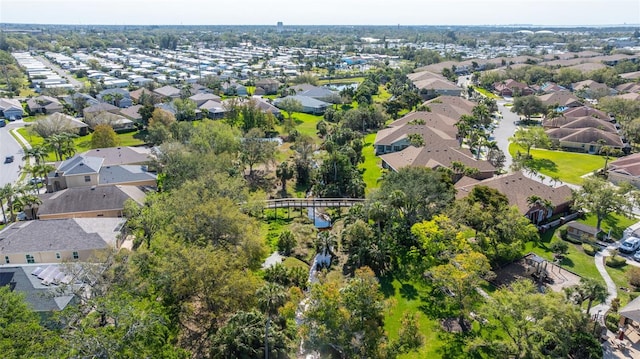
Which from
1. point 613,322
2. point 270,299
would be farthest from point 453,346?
point 270,299

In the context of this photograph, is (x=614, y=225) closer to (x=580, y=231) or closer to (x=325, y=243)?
(x=580, y=231)

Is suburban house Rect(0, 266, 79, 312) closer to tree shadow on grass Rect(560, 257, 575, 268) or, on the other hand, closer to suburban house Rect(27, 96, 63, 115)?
tree shadow on grass Rect(560, 257, 575, 268)

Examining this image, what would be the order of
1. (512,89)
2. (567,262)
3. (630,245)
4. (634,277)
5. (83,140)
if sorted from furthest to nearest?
1. (512,89)
2. (83,140)
3. (630,245)
4. (567,262)
5. (634,277)

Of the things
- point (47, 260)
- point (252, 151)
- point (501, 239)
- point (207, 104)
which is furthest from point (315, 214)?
point (207, 104)

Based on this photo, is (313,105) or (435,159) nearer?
(435,159)

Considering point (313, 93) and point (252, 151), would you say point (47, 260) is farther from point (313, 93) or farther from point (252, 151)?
point (313, 93)

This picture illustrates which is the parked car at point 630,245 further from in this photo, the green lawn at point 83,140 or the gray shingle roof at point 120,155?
the green lawn at point 83,140
